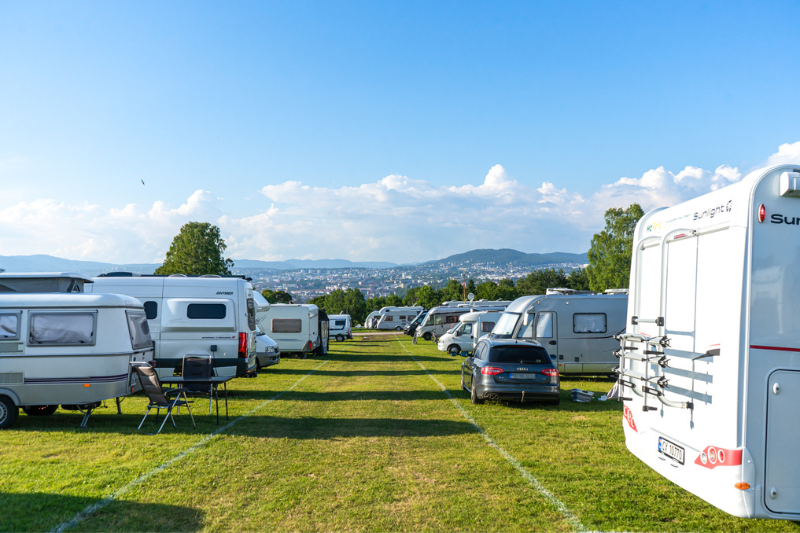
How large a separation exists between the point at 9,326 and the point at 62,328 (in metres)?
0.87

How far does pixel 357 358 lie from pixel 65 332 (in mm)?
18700

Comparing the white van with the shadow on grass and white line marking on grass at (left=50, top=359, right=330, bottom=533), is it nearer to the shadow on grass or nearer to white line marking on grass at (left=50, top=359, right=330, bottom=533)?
white line marking on grass at (left=50, top=359, right=330, bottom=533)

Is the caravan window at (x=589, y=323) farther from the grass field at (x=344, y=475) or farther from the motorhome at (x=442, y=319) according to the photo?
the motorhome at (x=442, y=319)

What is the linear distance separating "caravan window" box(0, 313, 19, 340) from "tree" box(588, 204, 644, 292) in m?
58.1

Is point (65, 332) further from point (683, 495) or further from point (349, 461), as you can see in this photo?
point (683, 495)

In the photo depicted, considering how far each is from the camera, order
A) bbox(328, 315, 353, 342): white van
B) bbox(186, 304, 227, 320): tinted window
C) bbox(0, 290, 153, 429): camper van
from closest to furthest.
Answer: bbox(0, 290, 153, 429): camper van, bbox(186, 304, 227, 320): tinted window, bbox(328, 315, 353, 342): white van

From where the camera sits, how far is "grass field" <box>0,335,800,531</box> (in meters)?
5.39

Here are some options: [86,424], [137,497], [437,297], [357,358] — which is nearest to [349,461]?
[137,497]

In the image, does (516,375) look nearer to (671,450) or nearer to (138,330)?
(671,450)

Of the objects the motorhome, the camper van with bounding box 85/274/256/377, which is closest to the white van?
the motorhome

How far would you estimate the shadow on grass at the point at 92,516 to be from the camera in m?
5.14

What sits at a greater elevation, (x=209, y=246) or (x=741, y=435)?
(x=209, y=246)

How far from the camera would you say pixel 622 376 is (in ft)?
20.8

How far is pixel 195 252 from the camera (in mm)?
51500
